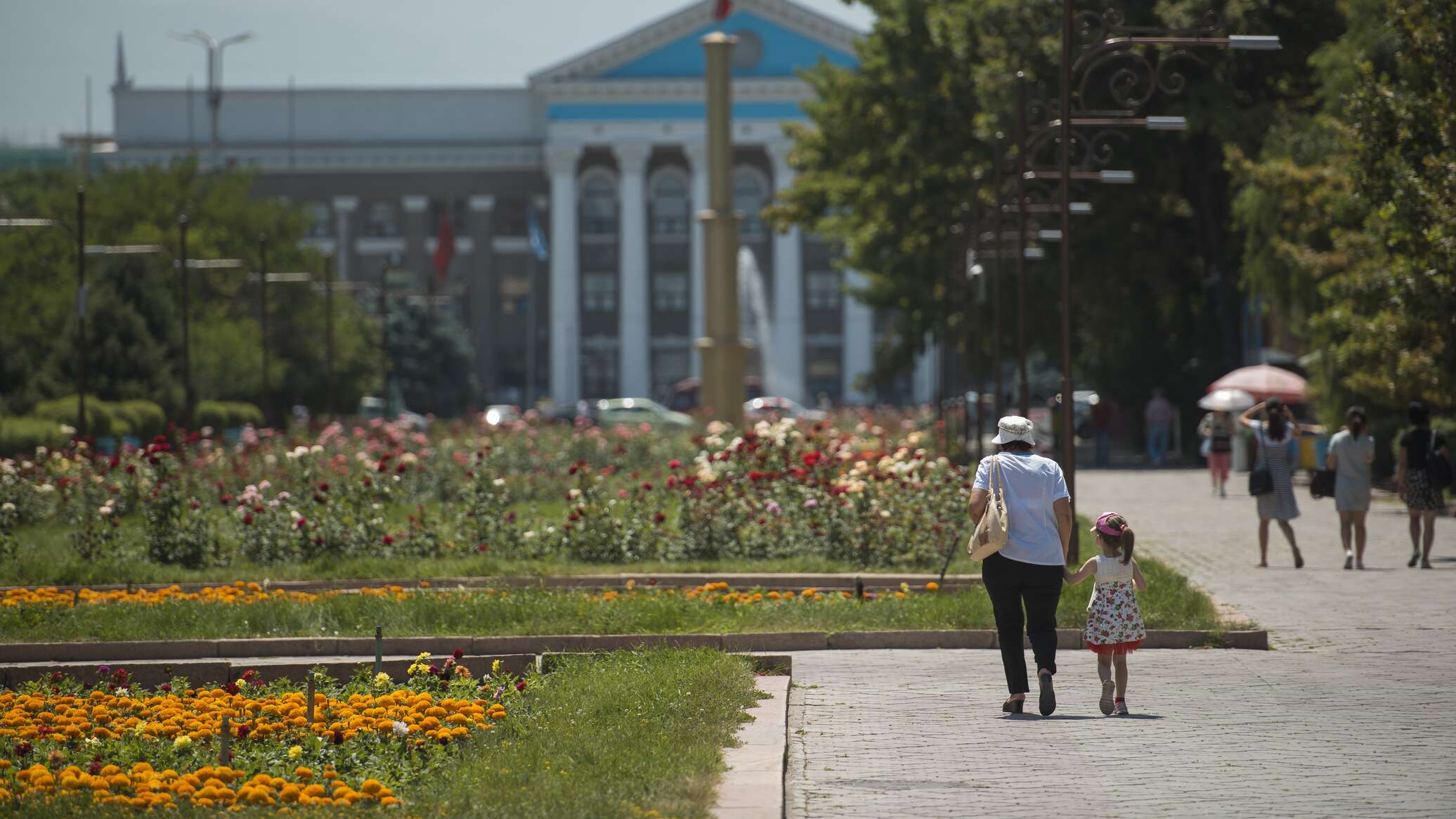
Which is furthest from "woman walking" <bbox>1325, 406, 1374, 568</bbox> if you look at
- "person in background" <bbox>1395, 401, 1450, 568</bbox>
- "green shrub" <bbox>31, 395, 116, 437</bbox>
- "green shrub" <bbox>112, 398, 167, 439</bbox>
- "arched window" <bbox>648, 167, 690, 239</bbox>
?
"arched window" <bbox>648, 167, 690, 239</bbox>

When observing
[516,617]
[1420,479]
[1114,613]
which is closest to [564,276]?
[1420,479]

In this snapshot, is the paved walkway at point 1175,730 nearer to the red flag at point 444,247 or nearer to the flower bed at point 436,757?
the flower bed at point 436,757

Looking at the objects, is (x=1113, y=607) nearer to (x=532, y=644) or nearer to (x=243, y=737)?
(x=532, y=644)

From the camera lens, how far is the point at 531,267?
107 meters

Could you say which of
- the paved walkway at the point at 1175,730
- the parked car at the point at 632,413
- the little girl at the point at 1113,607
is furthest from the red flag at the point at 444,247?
the little girl at the point at 1113,607

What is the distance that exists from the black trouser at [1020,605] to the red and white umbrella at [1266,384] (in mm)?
27592

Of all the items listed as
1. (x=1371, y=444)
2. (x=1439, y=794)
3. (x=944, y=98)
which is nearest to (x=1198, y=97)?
(x=944, y=98)

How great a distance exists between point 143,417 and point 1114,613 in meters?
31.1

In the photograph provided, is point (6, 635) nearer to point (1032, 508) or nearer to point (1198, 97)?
point (1032, 508)

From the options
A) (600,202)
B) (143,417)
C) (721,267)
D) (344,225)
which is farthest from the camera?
(600,202)

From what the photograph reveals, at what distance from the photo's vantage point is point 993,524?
10.3 metres

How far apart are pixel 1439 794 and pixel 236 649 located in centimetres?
802

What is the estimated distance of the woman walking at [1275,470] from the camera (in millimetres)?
19344

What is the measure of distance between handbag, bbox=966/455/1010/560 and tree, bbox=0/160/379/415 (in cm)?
3144
